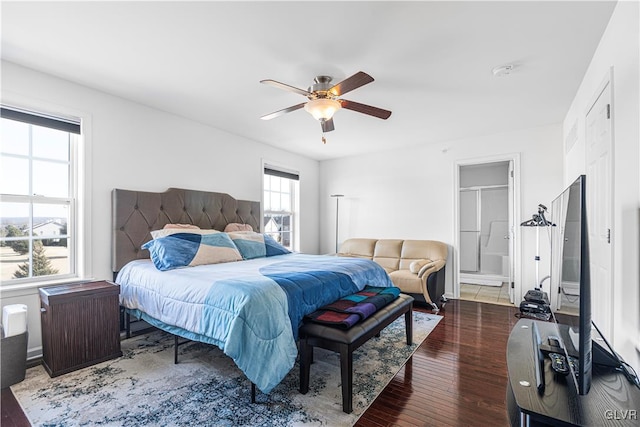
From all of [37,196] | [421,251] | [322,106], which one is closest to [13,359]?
[37,196]

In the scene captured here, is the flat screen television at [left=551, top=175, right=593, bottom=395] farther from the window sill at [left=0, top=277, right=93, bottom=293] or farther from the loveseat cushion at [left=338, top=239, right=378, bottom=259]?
the loveseat cushion at [left=338, top=239, right=378, bottom=259]

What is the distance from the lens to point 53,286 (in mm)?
2627

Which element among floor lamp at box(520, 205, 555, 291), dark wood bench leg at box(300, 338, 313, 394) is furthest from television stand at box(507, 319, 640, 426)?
floor lamp at box(520, 205, 555, 291)

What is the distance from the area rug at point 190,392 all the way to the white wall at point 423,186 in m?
2.73

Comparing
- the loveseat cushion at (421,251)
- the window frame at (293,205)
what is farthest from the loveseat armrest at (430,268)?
the window frame at (293,205)

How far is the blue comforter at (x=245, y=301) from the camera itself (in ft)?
6.27

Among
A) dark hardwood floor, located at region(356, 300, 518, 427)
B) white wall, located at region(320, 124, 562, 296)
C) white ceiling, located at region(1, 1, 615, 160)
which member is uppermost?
white ceiling, located at region(1, 1, 615, 160)

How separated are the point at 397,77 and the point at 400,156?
9.25 feet

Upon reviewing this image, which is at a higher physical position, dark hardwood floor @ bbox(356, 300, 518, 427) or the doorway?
the doorway

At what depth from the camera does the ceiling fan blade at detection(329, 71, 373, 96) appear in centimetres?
213

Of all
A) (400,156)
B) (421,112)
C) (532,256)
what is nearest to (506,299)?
(532,256)

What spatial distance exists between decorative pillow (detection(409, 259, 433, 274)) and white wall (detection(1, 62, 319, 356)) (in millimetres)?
2779

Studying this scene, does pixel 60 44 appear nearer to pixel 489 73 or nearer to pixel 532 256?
pixel 489 73

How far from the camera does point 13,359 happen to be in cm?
224
